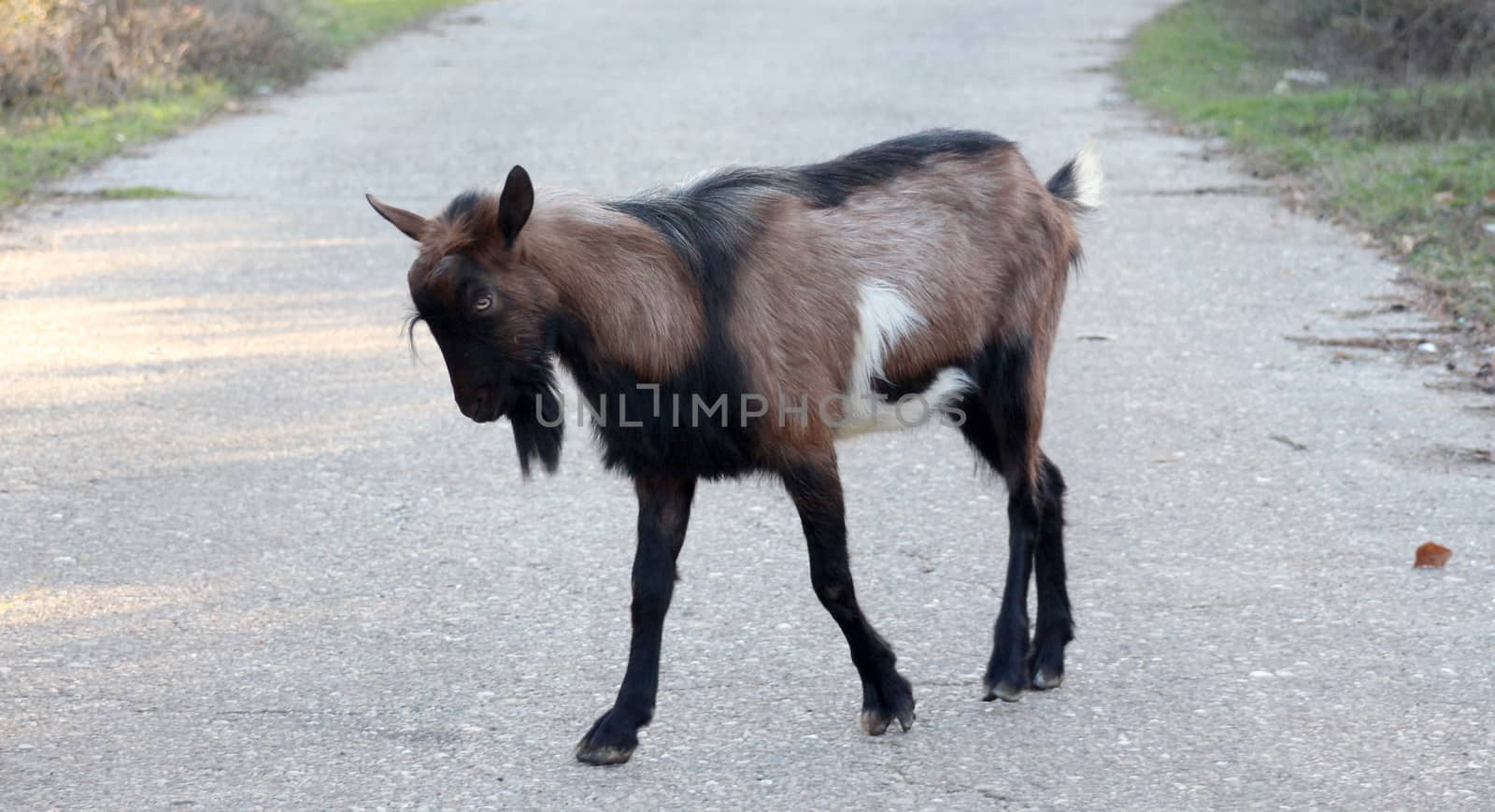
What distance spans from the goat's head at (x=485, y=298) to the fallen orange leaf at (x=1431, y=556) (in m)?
2.90

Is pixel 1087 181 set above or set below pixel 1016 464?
above

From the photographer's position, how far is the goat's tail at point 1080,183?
4.79 metres

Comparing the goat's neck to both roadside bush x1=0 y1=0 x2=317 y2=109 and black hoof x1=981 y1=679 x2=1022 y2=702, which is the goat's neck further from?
roadside bush x1=0 y1=0 x2=317 y2=109

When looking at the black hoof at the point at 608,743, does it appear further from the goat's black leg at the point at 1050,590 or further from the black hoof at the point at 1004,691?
the goat's black leg at the point at 1050,590

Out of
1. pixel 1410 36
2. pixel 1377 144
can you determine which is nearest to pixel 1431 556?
pixel 1377 144

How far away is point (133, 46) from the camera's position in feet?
43.5

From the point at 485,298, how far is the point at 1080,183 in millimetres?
2082

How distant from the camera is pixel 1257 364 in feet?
23.5

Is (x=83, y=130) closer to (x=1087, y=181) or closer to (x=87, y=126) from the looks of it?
(x=87, y=126)

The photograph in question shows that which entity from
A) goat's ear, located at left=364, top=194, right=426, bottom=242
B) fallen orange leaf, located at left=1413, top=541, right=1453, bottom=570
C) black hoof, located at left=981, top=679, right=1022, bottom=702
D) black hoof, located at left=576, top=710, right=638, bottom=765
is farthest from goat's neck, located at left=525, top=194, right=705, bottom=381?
fallen orange leaf, located at left=1413, top=541, right=1453, bottom=570

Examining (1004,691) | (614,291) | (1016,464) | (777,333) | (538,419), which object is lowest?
(1004,691)

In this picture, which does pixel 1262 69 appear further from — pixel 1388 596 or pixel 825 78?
pixel 1388 596

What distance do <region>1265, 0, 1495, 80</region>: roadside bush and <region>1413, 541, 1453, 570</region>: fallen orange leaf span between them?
8396 millimetres

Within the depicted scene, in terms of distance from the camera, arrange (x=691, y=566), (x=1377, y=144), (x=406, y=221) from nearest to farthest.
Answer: (x=406, y=221) < (x=691, y=566) < (x=1377, y=144)
